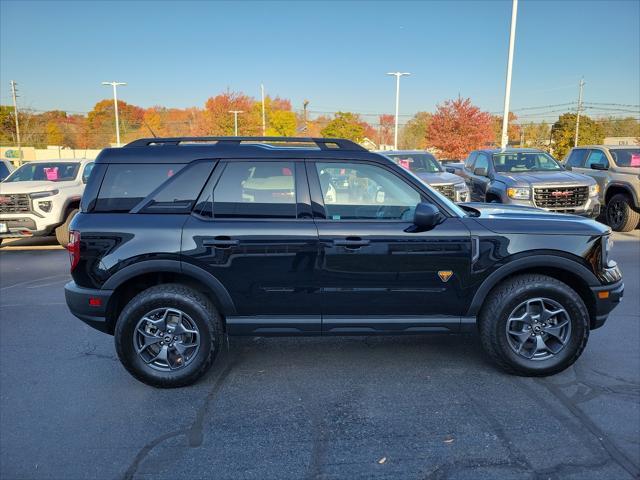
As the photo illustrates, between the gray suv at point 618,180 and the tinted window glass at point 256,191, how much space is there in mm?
9811

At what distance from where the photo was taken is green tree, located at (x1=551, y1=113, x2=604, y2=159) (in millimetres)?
45375

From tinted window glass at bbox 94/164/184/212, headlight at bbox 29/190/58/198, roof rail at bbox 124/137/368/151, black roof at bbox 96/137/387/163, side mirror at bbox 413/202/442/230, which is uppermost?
roof rail at bbox 124/137/368/151

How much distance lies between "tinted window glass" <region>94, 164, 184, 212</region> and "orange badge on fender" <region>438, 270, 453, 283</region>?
7.20 feet

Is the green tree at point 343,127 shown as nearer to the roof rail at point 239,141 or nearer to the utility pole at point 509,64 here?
the utility pole at point 509,64

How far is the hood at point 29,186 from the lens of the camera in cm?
927

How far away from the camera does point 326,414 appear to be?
3301 mm

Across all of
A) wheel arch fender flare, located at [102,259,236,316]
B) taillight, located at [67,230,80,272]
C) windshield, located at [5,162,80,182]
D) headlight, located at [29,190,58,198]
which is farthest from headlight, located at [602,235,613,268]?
windshield, located at [5,162,80,182]

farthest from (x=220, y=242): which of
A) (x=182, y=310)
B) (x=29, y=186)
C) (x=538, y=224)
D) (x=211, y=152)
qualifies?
(x=29, y=186)

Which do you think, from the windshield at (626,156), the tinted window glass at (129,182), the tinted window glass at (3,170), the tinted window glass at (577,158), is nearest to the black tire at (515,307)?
the tinted window glass at (129,182)

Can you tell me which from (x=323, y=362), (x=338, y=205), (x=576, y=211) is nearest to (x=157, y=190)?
(x=338, y=205)

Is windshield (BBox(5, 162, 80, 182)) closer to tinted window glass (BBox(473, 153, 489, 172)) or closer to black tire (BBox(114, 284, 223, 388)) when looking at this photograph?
black tire (BBox(114, 284, 223, 388))

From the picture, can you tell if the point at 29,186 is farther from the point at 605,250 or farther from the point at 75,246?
the point at 605,250

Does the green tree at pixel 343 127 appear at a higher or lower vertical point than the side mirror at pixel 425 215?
higher

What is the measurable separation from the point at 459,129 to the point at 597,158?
28804mm
